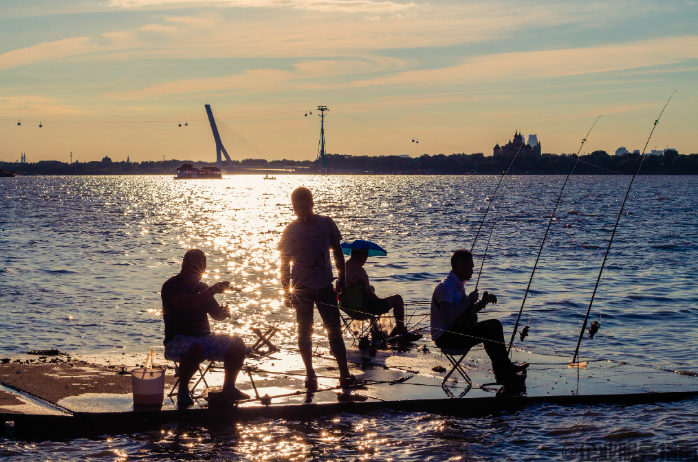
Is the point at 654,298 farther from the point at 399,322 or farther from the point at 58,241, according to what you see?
the point at 58,241

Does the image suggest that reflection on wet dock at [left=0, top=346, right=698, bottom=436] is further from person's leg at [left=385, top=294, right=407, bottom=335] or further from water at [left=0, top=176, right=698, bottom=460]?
person's leg at [left=385, top=294, right=407, bottom=335]

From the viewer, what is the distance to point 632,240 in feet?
112

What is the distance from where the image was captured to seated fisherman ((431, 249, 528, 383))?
709 cm

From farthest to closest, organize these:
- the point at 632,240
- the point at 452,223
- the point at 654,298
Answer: the point at 452,223, the point at 632,240, the point at 654,298

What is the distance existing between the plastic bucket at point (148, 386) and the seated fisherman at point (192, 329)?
0.16 metres

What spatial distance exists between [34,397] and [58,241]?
78.2 ft

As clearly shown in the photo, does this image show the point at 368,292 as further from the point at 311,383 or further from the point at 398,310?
the point at 311,383

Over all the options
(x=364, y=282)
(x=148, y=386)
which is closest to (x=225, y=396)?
(x=148, y=386)

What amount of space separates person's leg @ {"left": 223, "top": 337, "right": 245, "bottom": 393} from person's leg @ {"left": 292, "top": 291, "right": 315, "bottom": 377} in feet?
2.41

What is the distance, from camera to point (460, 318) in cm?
711

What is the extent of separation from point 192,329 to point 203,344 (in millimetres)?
160

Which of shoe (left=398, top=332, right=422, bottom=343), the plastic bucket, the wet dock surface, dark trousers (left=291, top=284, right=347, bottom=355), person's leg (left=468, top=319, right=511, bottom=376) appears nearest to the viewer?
the plastic bucket

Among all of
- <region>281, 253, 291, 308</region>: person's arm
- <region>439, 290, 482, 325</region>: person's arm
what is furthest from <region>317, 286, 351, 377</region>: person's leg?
<region>439, 290, 482, 325</region>: person's arm

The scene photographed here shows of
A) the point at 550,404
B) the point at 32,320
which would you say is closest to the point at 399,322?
the point at 550,404
